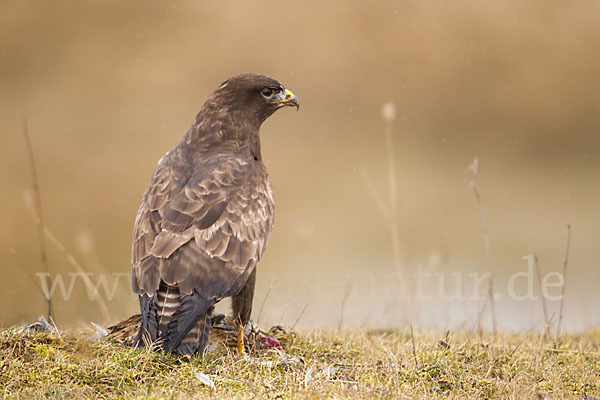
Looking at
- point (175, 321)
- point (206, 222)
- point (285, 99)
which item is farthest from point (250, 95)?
point (175, 321)

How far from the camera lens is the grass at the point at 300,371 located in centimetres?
473

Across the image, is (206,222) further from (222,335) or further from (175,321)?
(222,335)

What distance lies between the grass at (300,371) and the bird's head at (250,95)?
2.15 metres

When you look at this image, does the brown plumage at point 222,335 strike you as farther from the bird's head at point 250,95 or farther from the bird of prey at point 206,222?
the bird's head at point 250,95

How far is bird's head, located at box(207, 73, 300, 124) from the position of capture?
6641 mm

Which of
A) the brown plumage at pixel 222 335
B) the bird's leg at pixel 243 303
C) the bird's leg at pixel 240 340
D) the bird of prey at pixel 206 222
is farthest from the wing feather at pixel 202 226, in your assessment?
the brown plumage at pixel 222 335

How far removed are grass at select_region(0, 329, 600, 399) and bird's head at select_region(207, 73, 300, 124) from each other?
2.15m

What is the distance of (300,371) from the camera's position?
521 cm

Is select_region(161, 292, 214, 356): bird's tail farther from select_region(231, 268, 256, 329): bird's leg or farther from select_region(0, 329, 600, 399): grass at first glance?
select_region(231, 268, 256, 329): bird's leg

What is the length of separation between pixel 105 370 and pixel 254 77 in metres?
3.09

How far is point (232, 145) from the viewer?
6.51 metres

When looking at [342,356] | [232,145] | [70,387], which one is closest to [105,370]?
[70,387]

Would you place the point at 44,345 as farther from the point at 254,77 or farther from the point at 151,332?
the point at 254,77

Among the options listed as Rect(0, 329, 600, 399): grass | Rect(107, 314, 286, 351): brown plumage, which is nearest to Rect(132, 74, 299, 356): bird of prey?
Rect(107, 314, 286, 351): brown plumage
